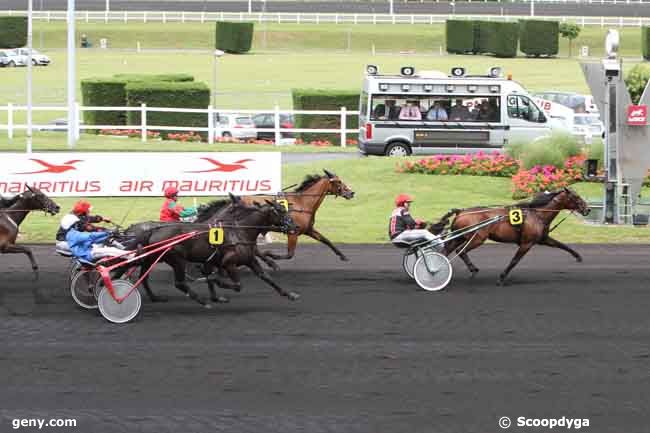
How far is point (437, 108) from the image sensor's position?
91.5 feet

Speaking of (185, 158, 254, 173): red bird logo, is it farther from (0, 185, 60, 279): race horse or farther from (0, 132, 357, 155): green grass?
(0, 132, 357, 155): green grass

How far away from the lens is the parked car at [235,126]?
3299cm

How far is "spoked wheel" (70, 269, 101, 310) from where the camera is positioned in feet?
44.2

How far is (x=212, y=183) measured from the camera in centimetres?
1867

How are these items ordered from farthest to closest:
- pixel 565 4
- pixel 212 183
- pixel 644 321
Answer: pixel 565 4 → pixel 212 183 → pixel 644 321

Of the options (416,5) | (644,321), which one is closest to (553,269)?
(644,321)

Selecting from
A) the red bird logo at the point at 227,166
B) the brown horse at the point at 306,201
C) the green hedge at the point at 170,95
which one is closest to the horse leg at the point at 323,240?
the brown horse at the point at 306,201

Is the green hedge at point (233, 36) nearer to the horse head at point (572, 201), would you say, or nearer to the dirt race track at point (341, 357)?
the dirt race track at point (341, 357)

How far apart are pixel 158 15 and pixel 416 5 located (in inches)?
701

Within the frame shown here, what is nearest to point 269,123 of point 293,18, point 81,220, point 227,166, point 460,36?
point 227,166

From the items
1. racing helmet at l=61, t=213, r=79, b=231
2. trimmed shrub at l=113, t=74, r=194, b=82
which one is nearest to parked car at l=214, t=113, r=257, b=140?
trimmed shrub at l=113, t=74, r=194, b=82

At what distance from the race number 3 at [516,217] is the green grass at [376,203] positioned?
15.4 ft

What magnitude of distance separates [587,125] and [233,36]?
32845 millimetres

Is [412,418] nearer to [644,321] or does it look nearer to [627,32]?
[644,321]
